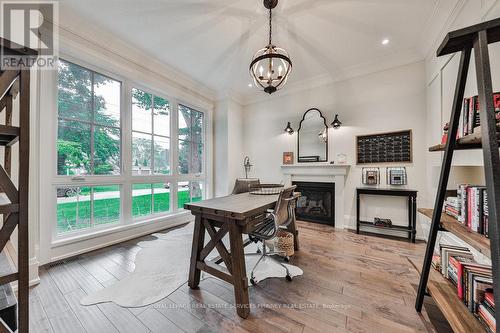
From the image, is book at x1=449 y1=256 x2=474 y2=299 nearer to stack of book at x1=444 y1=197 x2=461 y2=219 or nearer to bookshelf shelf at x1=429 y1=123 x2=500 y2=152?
stack of book at x1=444 y1=197 x2=461 y2=219

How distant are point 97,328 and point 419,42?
483 cm

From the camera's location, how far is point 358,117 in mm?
3467

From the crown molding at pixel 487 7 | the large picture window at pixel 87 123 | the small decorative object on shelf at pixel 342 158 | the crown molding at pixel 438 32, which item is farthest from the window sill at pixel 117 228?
the crown molding at pixel 438 32

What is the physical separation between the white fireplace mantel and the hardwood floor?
1261mm

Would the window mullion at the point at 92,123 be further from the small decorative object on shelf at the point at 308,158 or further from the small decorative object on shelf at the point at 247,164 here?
the small decorative object on shelf at the point at 308,158

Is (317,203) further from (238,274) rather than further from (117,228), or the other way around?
(117,228)

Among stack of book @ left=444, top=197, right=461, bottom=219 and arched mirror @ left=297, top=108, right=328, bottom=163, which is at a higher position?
arched mirror @ left=297, top=108, right=328, bottom=163

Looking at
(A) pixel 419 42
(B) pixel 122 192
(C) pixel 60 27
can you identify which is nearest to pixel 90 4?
(C) pixel 60 27

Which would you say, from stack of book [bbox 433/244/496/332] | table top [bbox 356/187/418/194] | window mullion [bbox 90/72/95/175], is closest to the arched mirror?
table top [bbox 356/187/418/194]

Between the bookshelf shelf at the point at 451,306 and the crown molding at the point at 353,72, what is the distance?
3.19 meters

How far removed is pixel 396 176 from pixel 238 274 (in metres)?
3.04

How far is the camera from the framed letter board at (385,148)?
307 centimetres

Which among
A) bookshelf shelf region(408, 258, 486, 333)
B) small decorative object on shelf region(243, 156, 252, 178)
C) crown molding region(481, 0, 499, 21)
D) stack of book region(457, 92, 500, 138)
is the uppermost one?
crown molding region(481, 0, 499, 21)

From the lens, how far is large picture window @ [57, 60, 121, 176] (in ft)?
7.78
